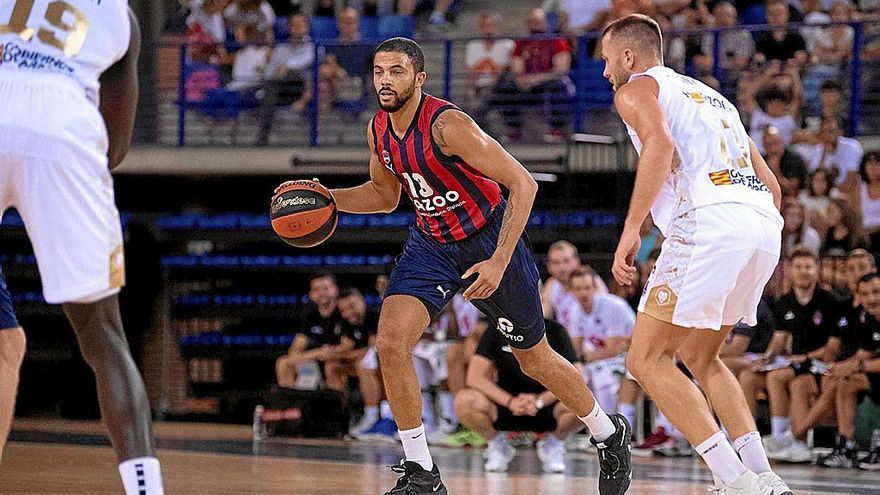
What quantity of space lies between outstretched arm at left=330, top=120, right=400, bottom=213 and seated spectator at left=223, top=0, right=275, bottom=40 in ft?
29.1

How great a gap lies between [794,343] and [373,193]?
15.0 ft

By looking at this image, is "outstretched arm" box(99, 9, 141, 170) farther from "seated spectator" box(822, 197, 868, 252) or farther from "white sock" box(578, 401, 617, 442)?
"seated spectator" box(822, 197, 868, 252)

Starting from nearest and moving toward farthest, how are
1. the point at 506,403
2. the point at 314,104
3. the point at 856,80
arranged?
the point at 506,403
the point at 856,80
the point at 314,104

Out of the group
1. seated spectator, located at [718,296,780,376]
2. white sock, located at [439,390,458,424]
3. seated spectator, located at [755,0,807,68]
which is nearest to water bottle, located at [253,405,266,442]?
white sock, located at [439,390,458,424]

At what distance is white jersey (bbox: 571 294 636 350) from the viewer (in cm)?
1026

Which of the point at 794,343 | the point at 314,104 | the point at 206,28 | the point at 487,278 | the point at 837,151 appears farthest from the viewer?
the point at 206,28

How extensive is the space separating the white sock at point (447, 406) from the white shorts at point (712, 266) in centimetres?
592

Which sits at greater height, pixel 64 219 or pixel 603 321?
pixel 64 219

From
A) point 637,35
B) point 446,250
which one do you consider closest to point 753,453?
point 446,250

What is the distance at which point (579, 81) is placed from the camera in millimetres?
12602

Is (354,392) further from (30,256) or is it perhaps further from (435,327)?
(30,256)

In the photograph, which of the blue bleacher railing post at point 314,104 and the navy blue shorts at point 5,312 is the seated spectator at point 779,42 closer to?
the blue bleacher railing post at point 314,104

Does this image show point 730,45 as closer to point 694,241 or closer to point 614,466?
point 614,466

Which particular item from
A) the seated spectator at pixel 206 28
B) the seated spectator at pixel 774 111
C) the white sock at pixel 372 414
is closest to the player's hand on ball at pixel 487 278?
the white sock at pixel 372 414
